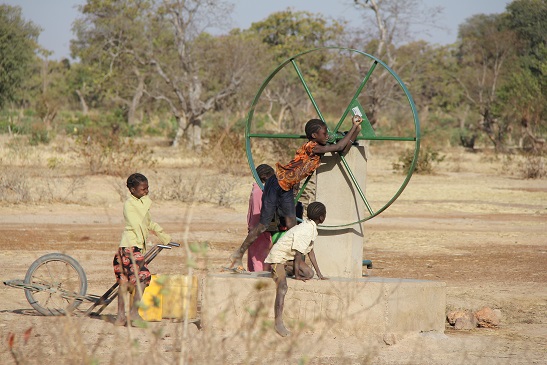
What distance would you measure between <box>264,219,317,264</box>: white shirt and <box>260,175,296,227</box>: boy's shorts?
0.39m

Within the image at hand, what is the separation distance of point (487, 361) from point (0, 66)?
29.1 meters

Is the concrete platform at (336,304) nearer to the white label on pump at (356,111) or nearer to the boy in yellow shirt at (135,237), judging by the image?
the boy in yellow shirt at (135,237)

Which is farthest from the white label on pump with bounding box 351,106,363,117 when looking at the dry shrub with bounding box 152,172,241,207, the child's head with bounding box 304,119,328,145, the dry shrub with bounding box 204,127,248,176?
the dry shrub with bounding box 204,127,248,176

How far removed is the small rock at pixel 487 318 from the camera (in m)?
7.43

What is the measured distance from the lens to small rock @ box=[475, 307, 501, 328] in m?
7.43

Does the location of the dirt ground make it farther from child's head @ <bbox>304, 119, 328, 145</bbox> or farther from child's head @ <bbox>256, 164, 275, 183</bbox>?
child's head @ <bbox>304, 119, 328, 145</bbox>

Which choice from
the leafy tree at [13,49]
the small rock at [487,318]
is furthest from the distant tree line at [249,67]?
the small rock at [487,318]

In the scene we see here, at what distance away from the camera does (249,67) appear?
32.7m

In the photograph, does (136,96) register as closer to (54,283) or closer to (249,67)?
(249,67)

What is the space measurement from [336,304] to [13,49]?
28617 mm

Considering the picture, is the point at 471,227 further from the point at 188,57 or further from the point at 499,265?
the point at 188,57

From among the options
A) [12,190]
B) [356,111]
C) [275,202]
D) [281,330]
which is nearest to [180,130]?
[12,190]

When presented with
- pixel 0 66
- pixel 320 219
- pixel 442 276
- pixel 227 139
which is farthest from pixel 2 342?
pixel 0 66

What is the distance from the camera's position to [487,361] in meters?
6.09
